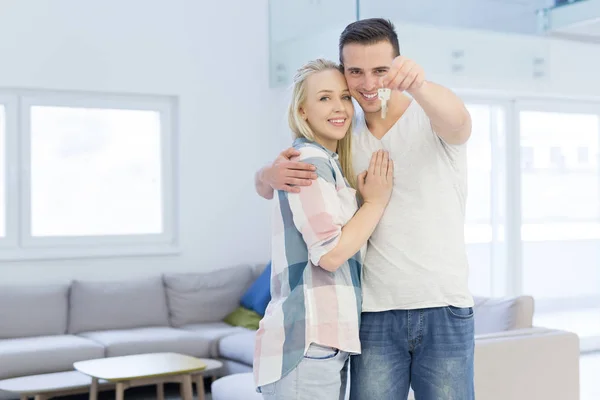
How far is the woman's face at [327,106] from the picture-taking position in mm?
2109

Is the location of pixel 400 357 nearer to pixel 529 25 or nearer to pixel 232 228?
pixel 529 25

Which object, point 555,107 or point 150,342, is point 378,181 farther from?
point 555,107

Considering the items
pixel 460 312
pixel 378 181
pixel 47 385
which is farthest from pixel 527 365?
pixel 47 385

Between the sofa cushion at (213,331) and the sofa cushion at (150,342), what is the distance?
35 mm

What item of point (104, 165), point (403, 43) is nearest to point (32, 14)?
point (104, 165)

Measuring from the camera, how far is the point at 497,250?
6.74m

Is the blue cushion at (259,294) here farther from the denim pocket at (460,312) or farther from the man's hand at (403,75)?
the man's hand at (403,75)

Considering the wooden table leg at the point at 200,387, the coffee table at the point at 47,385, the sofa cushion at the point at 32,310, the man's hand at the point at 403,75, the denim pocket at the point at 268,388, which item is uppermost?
the man's hand at the point at 403,75

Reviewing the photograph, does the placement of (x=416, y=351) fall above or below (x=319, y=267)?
below

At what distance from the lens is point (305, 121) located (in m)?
2.14

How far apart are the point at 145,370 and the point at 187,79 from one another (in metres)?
2.69

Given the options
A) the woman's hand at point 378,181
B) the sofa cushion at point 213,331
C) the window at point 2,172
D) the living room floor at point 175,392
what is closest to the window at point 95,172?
the window at point 2,172

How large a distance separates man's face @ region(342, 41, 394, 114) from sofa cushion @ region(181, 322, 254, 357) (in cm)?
389

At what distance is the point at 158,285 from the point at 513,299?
297 centimetres
